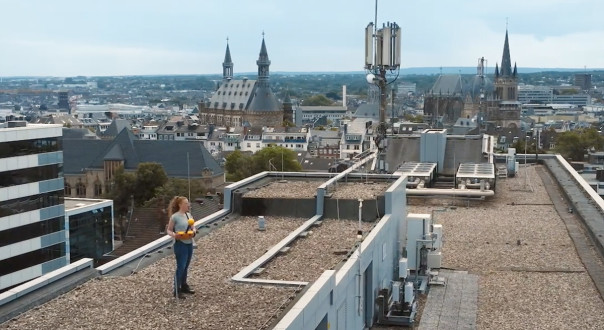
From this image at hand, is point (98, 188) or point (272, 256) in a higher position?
point (272, 256)

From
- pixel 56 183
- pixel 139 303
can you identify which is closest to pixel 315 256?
pixel 139 303

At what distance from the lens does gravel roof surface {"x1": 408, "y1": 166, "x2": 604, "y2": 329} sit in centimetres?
1521

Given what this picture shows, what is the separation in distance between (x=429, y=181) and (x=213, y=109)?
133 m

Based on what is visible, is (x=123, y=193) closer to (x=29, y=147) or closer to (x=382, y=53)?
(x=29, y=147)

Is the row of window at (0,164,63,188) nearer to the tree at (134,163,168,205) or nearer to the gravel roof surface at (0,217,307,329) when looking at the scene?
the gravel roof surface at (0,217,307,329)

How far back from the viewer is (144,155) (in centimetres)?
7300

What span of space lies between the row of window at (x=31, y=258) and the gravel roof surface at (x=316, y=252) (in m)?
17.3

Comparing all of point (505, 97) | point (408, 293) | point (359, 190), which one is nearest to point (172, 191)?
point (359, 190)

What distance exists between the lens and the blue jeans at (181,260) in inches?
412

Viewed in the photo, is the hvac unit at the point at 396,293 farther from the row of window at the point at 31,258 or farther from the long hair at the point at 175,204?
the row of window at the point at 31,258

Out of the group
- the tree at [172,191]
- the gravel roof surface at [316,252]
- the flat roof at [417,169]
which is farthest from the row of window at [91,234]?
the gravel roof surface at [316,252]

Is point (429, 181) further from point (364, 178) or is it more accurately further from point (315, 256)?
point (315, 256)

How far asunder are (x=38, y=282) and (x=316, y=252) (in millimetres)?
4915

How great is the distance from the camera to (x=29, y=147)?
31.9m
